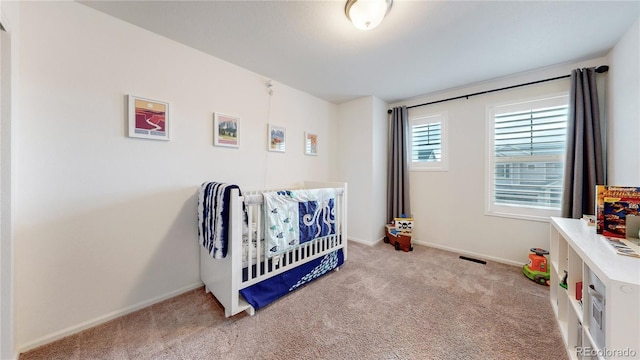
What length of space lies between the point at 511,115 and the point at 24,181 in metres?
4.27

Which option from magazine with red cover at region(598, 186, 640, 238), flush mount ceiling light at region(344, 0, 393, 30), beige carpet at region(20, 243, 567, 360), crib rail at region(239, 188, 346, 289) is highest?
flush mount ceiling light at region(344, 0, 393, 30)

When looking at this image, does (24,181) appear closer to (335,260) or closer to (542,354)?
(335,260)

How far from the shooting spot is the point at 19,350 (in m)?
1.26

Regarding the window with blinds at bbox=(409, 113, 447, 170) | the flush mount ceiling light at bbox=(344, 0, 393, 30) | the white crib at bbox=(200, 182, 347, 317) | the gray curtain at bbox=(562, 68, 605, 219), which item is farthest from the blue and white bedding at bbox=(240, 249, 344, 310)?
the gray curtain at bbox=(562, 68, 605, 219)

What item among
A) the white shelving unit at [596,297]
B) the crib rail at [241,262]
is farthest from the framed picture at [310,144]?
the white shelving unit at [596,297]

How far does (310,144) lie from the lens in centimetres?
312

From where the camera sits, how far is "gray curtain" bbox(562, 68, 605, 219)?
6.43 feet

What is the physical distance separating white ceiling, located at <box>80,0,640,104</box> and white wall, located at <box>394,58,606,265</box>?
26cm

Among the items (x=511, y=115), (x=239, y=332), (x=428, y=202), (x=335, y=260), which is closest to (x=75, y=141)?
(x=239, y=332)

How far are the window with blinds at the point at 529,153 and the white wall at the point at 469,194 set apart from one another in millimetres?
127

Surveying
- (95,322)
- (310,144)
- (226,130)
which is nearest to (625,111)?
(310,144)

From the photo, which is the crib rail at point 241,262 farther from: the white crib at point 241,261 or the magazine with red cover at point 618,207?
the magazine with red cover at point 618,207

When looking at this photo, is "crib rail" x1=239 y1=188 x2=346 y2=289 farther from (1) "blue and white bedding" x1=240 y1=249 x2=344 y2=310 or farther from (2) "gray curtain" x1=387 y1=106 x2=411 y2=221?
(2) "gray curtain" x1=387 y1=106 x2=411 y2=221

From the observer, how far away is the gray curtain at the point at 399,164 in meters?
3.16
